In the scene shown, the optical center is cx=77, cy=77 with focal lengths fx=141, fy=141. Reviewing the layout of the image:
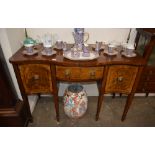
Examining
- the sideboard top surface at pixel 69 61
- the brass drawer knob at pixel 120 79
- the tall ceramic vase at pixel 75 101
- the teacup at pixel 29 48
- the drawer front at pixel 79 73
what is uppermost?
the teacup at pixel 29 48

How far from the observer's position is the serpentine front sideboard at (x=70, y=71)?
1148 millimetres

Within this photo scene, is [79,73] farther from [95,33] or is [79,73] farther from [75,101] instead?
[95,33]

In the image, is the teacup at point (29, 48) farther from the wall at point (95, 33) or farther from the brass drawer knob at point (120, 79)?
the brass drawer knob at point (120, 79)

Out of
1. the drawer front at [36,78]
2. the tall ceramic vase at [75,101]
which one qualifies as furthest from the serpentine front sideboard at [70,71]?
the tall ceramic vase at [75,101]

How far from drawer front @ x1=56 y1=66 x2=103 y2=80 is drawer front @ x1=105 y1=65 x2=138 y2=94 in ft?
0.34

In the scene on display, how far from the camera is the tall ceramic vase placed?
146 centimetres

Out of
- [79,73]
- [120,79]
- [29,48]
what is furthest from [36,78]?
[120,79]

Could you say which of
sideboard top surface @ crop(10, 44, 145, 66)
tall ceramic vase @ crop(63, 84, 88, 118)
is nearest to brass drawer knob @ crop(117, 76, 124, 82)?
sideboard top surface @ crop(10, 44, 145, 66)

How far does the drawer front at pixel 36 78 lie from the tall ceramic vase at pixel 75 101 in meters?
0.25

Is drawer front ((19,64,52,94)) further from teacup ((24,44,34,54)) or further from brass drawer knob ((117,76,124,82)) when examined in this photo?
brass drawer knob ((117,76,124,82))

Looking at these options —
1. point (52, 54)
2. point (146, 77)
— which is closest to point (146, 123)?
point (146, 77)
